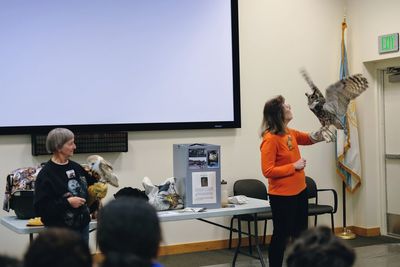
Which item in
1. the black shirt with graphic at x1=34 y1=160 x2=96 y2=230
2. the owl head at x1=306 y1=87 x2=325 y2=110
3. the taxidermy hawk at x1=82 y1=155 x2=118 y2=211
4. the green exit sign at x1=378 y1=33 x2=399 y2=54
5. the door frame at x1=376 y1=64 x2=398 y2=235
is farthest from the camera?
the door frame at x1=376 y1=64 x2=398 y2=235

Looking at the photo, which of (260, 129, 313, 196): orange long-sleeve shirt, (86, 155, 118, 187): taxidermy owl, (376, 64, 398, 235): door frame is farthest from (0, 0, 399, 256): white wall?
(260, 129, 313, 196): orange long-sleeve shirt

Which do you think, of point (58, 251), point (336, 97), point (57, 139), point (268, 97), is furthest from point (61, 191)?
point (268, 97)

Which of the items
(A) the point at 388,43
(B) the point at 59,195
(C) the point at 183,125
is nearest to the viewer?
(B) the point at 59,195

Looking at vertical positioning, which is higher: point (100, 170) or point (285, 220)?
point (100, 170)

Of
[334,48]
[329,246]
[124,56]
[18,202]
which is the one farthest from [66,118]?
[329,246]

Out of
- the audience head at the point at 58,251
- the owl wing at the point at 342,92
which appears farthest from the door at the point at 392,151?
the audience head at the point at 58,251

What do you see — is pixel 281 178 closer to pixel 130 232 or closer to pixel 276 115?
pixel 276 115

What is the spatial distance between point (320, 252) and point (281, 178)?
2.75 metres

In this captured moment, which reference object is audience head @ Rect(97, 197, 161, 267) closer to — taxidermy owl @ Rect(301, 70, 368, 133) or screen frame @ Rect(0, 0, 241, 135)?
taxidermy owl @ Rect(301, 70, 368, 133)

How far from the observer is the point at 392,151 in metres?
6.77

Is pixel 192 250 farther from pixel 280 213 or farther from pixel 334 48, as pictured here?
pixel 334 48

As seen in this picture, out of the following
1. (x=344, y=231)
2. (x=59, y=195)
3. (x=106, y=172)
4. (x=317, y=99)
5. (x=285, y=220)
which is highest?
(x=317, y=99)

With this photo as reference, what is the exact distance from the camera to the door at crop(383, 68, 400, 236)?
6695 millimetres

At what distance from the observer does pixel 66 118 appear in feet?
17.7
